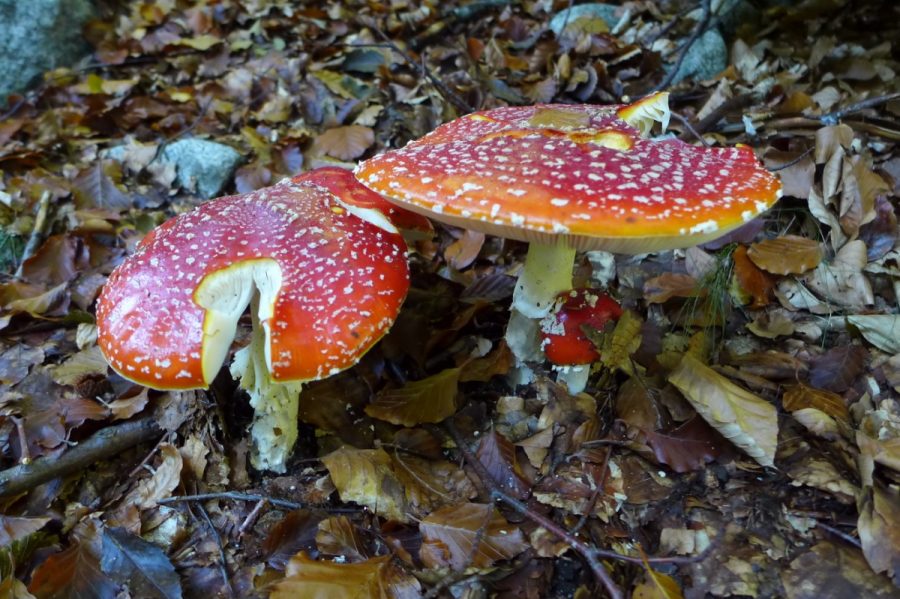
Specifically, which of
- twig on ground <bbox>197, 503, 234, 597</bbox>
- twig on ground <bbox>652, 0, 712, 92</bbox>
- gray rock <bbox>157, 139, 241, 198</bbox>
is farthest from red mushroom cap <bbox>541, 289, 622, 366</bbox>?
gray rock <bbox>157, 139, 241, 198</bbox>

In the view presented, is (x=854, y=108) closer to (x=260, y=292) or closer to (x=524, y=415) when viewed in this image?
(x=524, y=415)

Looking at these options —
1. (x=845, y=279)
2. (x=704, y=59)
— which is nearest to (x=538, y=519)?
(x=845, y=279)

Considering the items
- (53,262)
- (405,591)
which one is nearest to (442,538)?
(405,591)

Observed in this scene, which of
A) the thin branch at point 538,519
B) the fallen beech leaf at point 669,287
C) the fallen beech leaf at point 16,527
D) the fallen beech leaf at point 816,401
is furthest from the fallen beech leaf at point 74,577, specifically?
the fallen beech leaf at point 816,401

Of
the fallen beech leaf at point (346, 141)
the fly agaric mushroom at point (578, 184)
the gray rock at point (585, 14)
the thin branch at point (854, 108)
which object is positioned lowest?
the fallen beech leaf at point (346, 141)

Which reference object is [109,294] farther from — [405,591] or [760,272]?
[760,272]

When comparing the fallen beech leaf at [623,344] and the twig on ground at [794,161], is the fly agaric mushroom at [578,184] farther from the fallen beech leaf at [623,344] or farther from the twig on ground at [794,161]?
the twig on ground at [794,161]

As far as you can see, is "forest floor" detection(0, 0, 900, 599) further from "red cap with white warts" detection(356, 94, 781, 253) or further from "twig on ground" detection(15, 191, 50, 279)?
"red cap with white warts" detection(356, 94, 781, 253)
